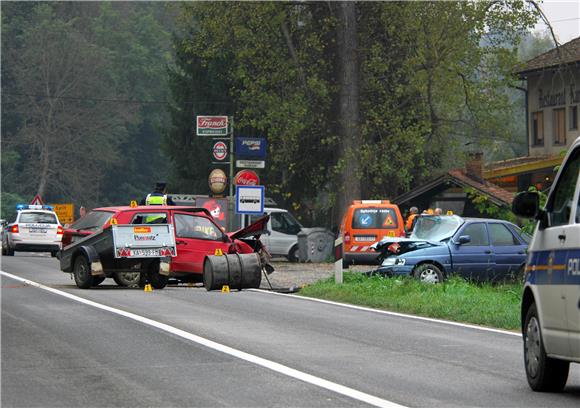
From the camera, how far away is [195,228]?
84.1 ft

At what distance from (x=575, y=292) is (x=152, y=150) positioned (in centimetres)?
9845

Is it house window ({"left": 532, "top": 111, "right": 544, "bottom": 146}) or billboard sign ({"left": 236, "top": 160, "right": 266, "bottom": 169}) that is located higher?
house window ({"left": 532, "top": 111, "right": 544, "bottom": 146})

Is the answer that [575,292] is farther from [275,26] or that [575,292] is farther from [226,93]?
[226,93]

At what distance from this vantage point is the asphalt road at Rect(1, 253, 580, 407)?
1015 centimetres

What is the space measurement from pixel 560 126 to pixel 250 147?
18.3 meters

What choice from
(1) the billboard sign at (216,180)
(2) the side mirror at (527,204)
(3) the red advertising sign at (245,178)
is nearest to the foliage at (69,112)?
(1) the billboard sign at (216,180)

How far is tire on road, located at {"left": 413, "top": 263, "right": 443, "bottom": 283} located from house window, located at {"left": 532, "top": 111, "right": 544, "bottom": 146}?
2988 cm

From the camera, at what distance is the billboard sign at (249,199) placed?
34.0 metres

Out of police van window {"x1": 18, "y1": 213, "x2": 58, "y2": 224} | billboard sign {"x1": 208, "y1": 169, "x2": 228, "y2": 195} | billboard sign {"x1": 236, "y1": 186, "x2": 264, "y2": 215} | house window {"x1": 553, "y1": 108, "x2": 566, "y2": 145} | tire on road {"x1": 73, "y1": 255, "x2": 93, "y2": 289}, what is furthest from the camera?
house window {"x1": 553, "y1": 108, "x2": 566, "y2": 145}

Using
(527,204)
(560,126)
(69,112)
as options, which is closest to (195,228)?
(527,204)

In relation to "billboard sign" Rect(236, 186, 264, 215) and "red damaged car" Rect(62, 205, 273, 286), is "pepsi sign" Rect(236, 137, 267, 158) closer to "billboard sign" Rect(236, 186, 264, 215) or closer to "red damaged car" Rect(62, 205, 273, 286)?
"billboard sign" Rect(236, 186, 264, 215)

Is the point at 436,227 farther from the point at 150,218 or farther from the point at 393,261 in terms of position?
the point at 150,218

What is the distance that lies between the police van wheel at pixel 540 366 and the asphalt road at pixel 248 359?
120 mm

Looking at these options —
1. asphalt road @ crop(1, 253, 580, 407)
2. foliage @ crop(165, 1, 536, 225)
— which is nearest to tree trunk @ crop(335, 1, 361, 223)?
foliage @ crop(165, 1, 536, 225)
